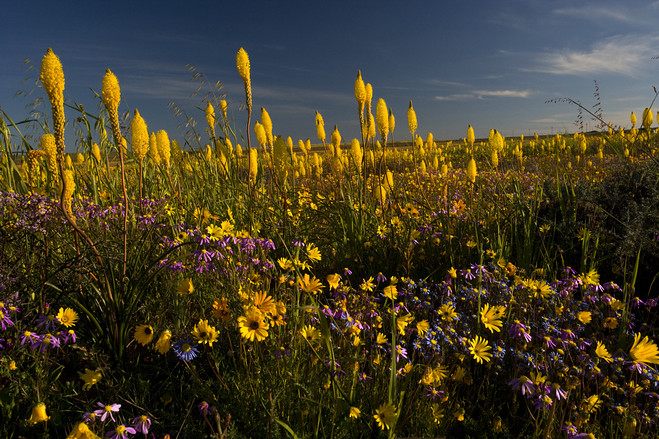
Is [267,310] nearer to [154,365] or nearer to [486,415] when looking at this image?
[154,365]

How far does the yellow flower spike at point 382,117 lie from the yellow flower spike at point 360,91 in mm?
436

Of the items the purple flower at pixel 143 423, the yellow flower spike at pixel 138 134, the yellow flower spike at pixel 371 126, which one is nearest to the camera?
the purple flower at pixel 143 423

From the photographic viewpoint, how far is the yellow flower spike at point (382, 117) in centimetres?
472

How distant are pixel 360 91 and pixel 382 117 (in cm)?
54

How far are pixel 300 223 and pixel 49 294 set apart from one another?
2369mm

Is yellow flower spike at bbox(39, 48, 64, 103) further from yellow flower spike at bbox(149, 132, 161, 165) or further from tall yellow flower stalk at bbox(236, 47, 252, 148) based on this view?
yellow flower spike at bbox(149, 132, 161, 165)

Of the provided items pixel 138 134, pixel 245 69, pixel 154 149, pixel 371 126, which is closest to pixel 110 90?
pixel 138 134

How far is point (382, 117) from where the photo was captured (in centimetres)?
471

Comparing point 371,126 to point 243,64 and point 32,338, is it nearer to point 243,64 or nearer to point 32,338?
point 243,64

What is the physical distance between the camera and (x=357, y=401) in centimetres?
188

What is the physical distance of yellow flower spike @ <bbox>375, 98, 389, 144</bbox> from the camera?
472 centimetres

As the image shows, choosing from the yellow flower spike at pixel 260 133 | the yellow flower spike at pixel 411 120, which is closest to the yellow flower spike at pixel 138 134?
the yellow flower spike at pixel 260 133

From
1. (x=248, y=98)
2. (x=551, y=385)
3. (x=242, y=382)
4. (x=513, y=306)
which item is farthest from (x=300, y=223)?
(x=551, y=385)

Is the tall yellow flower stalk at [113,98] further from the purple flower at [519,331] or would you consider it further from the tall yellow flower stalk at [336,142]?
the tall yellow flower stalk at [336,142]
